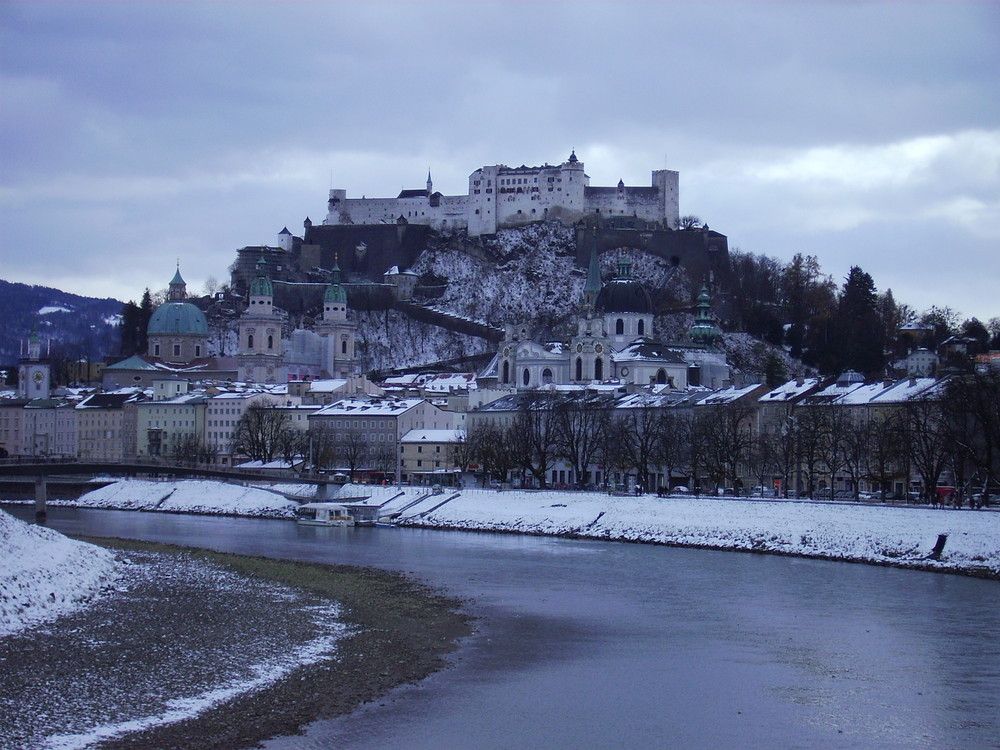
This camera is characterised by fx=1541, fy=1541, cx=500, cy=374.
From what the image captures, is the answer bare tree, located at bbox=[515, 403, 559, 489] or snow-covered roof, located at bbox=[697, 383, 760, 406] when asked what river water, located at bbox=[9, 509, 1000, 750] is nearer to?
bare tree, located at bbox=[515, 403, 559, 489]

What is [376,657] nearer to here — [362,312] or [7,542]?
[7,542]

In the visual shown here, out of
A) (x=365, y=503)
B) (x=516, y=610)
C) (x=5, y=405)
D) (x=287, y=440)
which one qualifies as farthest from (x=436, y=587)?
(x=5, y=405)

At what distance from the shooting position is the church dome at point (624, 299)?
359 ft

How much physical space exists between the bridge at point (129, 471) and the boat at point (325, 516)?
23.0 feet

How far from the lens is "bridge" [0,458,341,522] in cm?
6506

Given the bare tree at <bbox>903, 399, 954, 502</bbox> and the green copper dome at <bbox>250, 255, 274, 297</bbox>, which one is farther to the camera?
the green copper dome at <bbox>250, 255, 274, 297</bbox>

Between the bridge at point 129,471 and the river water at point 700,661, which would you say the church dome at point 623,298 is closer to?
the bridge at point 129,471

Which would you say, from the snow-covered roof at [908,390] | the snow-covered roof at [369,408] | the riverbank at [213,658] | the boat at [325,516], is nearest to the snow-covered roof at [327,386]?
the snow-covered roof at [369,408]

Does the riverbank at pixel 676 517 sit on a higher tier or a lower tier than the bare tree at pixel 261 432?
lower

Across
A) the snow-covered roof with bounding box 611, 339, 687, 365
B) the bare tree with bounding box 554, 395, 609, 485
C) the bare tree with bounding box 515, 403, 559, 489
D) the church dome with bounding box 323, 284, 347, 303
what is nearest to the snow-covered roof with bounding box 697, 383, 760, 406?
the bare tree with bounding box 554, 395, 609, 485

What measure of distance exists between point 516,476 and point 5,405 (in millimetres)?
50191

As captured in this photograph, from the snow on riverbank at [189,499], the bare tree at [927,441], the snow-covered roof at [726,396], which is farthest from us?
the snow-covered roof at [726,396]

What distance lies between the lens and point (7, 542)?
2934 centimetres

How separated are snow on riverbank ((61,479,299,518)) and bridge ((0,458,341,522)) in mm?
936
